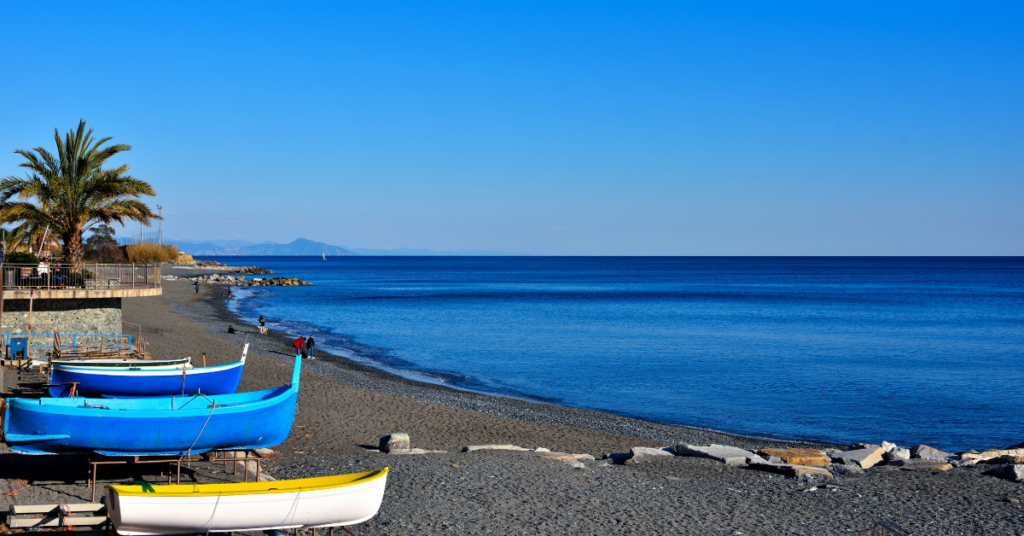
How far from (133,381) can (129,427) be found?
19.4 feet

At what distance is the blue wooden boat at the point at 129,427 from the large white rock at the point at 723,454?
794 centimetres

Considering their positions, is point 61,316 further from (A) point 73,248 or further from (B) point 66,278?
(A) point 73,248

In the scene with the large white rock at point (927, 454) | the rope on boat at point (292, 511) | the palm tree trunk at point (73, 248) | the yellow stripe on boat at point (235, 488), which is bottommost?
the large white rock at point (927, 454)

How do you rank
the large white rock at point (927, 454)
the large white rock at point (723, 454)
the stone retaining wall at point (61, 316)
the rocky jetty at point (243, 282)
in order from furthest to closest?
the rocky jetty at point (243, 282)
the stone retaining wall at point (61, 316)
the large white rock at point (927, 454)
the large white rock at point (723, 454)

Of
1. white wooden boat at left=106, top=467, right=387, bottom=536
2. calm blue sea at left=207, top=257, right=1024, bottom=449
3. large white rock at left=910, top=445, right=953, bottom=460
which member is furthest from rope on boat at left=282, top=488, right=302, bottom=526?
calm blue sea at left=207, top=257, right=1024, bottom=449

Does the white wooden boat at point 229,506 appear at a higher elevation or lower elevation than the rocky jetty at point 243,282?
higher

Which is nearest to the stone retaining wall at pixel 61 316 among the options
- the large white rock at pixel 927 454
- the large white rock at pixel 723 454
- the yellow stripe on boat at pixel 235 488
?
the yellow stripe on boat at pixel 235 488

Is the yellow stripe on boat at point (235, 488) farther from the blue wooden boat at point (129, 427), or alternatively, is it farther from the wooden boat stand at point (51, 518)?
the blue wooden boat at point (129, 427)

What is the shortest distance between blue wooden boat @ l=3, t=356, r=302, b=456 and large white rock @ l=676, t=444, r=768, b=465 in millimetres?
7940

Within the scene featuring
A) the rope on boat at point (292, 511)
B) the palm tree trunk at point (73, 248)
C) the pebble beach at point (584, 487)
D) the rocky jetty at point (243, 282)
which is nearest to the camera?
the rope on boat at point (292, 511)

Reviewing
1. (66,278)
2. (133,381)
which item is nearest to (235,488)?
(133,381)

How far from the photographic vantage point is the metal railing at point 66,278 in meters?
21.5

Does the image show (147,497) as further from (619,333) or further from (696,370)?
(619,333)

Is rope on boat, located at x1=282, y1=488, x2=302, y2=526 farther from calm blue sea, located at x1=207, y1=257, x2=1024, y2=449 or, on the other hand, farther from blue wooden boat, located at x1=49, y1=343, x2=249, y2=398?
calm blue sea, located at x1=207, y1=257, x2=1024, y2=449
